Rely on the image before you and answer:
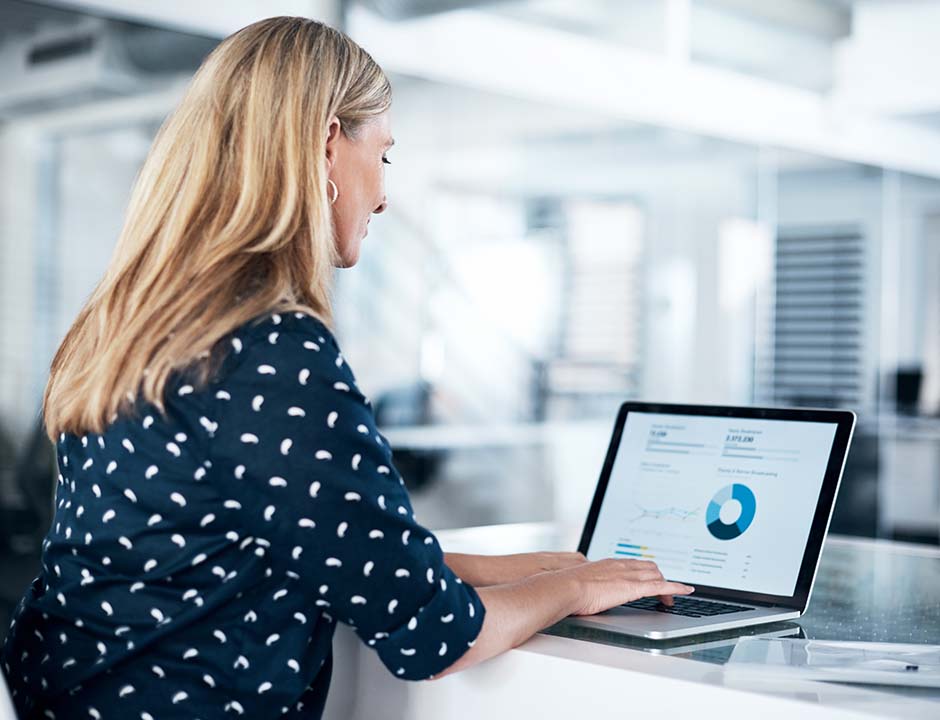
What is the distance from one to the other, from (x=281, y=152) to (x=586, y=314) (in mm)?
3434

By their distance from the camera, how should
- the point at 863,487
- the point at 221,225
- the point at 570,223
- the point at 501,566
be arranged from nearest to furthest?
the point at 221,225 < the point at 501,566 < the point at 570,223 < the point at 863,487

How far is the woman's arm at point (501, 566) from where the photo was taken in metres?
1.56

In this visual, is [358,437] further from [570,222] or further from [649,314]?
[649,314]

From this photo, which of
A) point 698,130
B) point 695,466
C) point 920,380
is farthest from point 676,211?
point 695,466

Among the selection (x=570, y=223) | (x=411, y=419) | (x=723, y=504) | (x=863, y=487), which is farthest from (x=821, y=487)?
(x=863, y=487)

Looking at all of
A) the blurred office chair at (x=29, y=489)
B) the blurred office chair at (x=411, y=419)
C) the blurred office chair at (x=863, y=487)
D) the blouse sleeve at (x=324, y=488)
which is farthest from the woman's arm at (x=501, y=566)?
the blurred office chair at (x=863, y=487)

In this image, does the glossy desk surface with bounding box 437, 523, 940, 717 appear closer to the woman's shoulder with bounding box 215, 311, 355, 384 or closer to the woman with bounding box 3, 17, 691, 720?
the woman with bounding box 3, 17, 691, 720

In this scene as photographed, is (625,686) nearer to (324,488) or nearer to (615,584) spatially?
(615,584)

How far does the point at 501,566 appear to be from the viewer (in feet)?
5.16

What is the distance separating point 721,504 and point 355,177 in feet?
2.06

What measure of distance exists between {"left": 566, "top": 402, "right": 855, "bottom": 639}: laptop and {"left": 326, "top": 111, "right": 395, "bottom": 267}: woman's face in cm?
50

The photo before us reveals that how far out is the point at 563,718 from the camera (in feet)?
4.12

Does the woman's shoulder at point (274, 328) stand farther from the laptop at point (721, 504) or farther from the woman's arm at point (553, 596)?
the laptop at point (721, 504)

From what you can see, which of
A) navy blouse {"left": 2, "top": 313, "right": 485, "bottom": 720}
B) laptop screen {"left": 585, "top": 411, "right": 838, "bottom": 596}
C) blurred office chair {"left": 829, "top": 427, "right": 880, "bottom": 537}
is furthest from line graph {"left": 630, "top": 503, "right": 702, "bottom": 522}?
blurred office chair {"left": 829, "top": 427, "right": 880, "bottom": 537}
